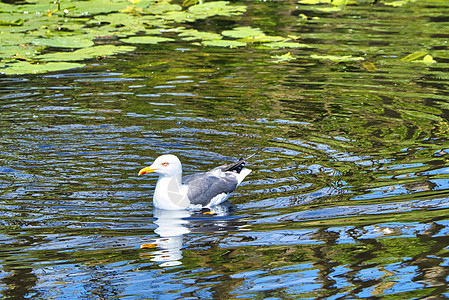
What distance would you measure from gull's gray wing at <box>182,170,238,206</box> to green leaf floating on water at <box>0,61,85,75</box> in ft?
18.2

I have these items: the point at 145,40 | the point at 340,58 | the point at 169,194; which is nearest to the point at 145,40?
the point at 145,40

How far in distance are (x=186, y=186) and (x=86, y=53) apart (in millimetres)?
6641

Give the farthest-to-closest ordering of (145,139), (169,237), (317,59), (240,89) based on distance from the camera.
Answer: (317,59) → (240,89) → (145,139) → (169,237)

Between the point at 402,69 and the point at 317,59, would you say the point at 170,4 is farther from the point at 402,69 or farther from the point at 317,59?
the point at 402,69

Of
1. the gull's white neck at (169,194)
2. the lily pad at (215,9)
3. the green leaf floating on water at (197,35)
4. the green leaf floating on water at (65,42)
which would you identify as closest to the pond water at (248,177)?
the gull's white neck at (169,194)

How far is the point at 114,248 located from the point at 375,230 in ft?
7.98

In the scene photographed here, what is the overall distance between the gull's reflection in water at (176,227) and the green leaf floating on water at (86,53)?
6.53m

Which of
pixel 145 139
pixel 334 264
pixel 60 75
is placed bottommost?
pixel 334 264

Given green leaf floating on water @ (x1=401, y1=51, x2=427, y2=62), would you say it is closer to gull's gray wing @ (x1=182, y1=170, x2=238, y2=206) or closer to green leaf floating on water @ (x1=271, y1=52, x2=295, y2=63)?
green leaf floating on water @ (x1=271, y1=52, x2=295, y2=63)

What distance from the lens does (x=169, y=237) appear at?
246 inches

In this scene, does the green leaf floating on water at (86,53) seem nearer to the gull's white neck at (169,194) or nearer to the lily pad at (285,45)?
the lily pad at (285,45)

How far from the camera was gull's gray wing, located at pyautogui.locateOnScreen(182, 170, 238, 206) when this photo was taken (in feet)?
23.6

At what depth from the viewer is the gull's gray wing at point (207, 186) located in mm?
7184

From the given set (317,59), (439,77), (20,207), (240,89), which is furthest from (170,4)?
(20,207)
